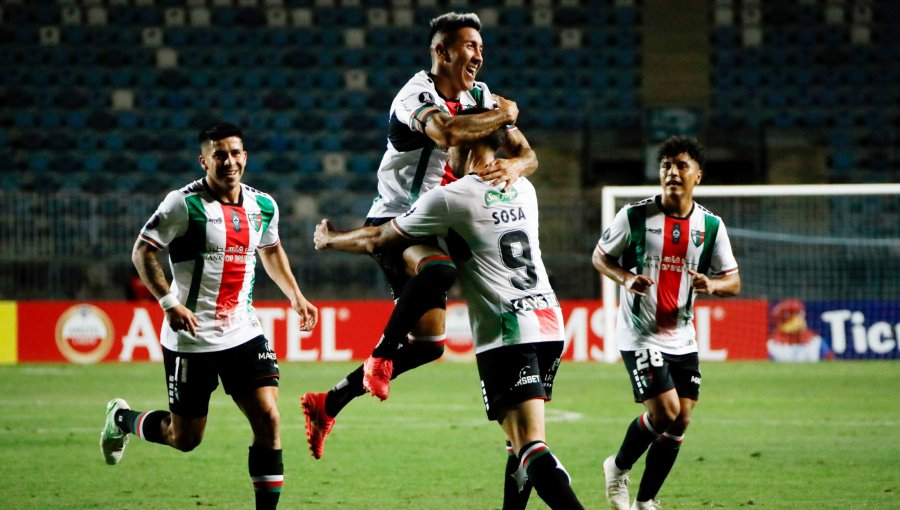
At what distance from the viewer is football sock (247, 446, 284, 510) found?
236 inches

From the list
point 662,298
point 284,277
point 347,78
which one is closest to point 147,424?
point 284,277

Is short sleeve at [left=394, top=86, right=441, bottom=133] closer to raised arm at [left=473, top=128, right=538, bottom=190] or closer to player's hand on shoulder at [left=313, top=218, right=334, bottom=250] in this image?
raised arm at [left=473, top=128, right=538, bottom=190]

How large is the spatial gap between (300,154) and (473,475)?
1562 centimetres

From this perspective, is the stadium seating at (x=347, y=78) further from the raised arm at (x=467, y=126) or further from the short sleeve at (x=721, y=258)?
the raised arm at (x=467, y=126)

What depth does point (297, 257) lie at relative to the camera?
61.4ft

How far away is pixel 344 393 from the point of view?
21.7 ft

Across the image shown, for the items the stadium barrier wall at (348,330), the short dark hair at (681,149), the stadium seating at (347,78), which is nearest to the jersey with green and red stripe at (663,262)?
the short dark hair at (681,149)

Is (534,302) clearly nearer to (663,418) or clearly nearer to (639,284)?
(639,284)

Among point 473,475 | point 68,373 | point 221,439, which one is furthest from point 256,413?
point 68,373

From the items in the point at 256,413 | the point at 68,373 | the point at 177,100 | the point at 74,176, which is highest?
the point at 177,100

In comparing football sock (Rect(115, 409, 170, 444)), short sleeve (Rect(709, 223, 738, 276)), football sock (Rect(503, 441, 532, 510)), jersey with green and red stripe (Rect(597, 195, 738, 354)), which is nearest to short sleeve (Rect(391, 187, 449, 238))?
football sock (Rect(503, 441, 532, 510))

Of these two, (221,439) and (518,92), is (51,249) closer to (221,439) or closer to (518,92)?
(221,439)

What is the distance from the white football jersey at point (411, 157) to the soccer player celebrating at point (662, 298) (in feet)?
3.83

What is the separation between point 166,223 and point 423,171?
51.7 inches
